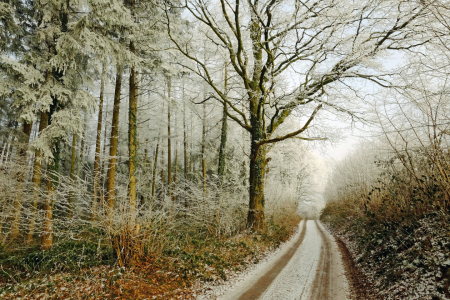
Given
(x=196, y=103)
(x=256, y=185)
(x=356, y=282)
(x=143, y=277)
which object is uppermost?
(x=196, y=103)

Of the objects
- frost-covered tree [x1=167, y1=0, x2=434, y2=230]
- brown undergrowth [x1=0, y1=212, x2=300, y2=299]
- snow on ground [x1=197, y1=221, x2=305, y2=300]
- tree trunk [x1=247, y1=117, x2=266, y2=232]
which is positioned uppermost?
frost-covered tree [x1=167, y1=0, x2=434, y2=230]

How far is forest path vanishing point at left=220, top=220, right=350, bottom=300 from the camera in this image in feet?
14.5

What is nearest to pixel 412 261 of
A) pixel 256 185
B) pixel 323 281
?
pixel 323 281

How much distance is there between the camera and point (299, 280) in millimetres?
5129

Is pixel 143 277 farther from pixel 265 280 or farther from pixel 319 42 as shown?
pixel 319 42

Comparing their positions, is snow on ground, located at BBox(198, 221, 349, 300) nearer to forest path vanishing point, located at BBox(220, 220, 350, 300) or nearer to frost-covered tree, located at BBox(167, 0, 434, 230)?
forest path vanishing point, located at BBox(220, 220, 350, 300)

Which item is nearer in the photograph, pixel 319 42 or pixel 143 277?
pixel 143 277

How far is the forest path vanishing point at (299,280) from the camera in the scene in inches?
174

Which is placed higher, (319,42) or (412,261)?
(319,42)

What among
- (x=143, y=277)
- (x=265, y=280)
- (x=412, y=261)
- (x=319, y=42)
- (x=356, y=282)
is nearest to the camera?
(x=412, y=261)

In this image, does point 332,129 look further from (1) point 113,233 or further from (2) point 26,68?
(2) point 26,68

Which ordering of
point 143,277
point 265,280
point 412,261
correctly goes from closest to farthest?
point 412,261
point 143,277
point 265,280

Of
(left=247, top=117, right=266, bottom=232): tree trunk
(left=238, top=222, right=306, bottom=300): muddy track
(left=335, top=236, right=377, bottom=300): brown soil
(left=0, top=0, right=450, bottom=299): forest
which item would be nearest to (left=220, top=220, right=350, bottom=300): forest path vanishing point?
(left=238, top=222, right=306, bottom=300): muddy track

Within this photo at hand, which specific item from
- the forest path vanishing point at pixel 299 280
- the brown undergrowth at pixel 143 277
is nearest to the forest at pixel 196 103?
the brown undergrowth at pixel 143 277
